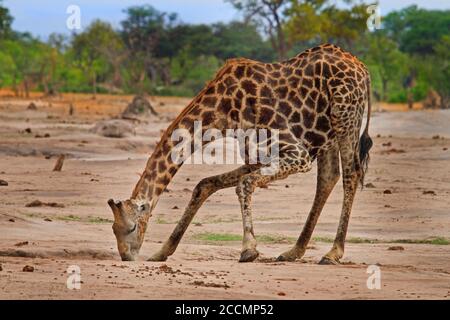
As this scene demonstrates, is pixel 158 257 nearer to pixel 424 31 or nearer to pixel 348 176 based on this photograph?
pixel 348 176

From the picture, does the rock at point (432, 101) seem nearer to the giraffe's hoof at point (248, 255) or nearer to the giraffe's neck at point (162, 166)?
the giraffe's neck at point (162, 166)

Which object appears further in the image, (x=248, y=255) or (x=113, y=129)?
(x=113, y=129)

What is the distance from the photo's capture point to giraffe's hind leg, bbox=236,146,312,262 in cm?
888

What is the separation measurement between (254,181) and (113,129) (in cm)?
1271

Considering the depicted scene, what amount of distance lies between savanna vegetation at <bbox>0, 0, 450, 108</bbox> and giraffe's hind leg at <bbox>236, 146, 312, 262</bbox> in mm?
33330

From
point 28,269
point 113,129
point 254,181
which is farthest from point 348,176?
point 113,129

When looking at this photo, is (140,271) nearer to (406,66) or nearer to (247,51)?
(406,66)

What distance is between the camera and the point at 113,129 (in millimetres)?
21578

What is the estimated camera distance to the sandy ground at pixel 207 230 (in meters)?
7.39

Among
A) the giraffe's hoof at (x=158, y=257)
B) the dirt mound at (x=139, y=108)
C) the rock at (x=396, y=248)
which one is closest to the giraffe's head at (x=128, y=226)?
the giraffe's hoof at (x=158, y=257)

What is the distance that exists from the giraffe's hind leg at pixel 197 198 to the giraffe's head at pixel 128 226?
37 centimetres

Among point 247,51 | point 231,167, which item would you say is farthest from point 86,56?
point 231,167
